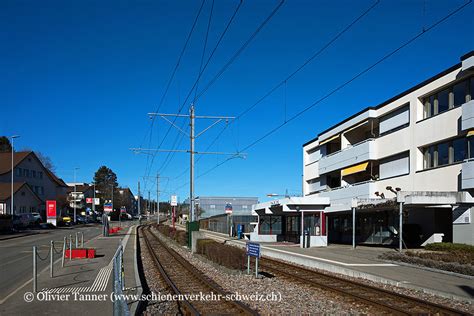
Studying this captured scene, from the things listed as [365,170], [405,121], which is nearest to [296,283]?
[405,121]

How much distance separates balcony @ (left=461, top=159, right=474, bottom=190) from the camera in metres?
26.1

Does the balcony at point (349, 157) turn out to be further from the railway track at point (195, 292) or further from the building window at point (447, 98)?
the railway track at point (195, 292)

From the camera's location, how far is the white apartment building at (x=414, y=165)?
2680 cm

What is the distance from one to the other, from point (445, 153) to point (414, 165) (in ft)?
10.1

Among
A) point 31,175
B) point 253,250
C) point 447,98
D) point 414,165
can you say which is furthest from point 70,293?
point 31,175

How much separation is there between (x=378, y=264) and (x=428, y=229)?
38.9ft

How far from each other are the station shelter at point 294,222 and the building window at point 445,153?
6.93 metres

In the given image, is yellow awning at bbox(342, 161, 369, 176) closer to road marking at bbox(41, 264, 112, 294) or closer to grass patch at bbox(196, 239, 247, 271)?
grass patch at bbox(196, 239, 247, 271)

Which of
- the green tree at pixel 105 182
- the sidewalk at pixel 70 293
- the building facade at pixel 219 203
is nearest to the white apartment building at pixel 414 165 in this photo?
the sidewalk at pixel 70 293

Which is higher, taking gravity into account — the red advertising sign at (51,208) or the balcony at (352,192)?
the balcony at (352,192)

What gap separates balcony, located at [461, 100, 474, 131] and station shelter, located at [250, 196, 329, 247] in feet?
31.7

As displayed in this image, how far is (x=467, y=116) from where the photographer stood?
2684cm

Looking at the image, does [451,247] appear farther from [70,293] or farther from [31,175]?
[31,175]

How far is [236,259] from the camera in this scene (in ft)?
61.9
